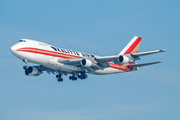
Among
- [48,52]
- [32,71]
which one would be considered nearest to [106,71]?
[48,52]

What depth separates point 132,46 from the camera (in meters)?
70.8

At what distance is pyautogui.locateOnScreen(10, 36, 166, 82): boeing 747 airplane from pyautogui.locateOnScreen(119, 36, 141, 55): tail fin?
502cm

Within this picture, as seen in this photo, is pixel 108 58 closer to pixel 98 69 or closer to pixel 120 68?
pixel 98 69

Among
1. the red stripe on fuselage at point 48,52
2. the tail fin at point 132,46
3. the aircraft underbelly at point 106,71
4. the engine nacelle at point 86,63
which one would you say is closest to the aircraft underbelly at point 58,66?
the red stripe on fuselage at point 48,52

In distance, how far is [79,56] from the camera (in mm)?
60562

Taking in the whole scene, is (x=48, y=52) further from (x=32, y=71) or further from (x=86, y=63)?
(x=32, y=71)

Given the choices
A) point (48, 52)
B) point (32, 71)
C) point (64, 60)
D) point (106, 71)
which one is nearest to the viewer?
point (48, 52)

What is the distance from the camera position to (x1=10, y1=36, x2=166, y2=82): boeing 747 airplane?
5391 centimetres

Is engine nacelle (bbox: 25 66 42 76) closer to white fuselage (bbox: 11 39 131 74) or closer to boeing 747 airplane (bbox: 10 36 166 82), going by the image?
boeing 747 airplane (bbox: 10 36 166 82)

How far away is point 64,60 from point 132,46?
21.6 meters

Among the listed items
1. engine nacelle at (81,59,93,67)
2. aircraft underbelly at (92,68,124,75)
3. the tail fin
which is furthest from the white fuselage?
the tail fin

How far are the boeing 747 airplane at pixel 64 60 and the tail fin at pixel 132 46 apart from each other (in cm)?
502

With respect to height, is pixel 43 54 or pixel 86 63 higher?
pixel 43 54

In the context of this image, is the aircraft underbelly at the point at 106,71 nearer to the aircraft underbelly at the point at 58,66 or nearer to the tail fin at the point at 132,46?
the aircraft underbelly at the point at 58,66
